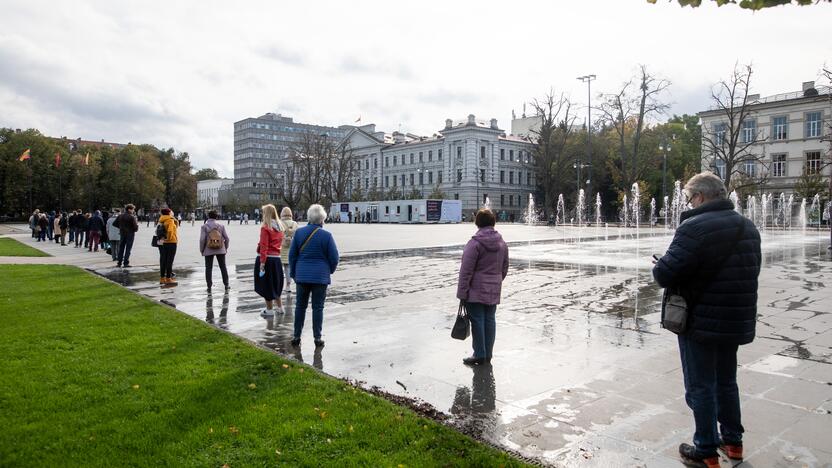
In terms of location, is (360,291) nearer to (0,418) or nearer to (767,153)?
(0,418)

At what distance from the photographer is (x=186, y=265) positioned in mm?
17812

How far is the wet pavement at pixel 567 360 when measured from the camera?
4.38m

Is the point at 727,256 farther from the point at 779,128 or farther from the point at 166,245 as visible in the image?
the point at 779,128

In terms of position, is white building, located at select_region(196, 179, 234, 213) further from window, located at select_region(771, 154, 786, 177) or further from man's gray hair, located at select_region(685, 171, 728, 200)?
man's gray hair, located at select_region(685, 171, 728, 200)

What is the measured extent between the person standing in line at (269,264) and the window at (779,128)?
65.4m

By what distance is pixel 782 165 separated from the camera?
195 ft

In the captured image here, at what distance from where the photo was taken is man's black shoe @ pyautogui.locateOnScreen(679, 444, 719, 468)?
150 inches

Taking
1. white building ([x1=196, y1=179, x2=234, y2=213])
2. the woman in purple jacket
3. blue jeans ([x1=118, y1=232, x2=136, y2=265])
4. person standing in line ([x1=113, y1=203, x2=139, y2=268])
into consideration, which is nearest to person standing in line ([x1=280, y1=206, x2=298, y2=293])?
the woman in purple jacket

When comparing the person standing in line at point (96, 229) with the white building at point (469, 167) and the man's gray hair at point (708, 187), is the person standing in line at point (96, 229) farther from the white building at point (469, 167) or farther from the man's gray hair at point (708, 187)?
the white building at point (469, 167)

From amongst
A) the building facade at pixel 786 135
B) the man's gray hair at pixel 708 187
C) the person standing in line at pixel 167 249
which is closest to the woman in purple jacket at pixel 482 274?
the man's gray hair at pixel 708 187

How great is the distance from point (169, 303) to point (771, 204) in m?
62.5

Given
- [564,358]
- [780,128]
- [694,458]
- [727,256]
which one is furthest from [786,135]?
[694,458]

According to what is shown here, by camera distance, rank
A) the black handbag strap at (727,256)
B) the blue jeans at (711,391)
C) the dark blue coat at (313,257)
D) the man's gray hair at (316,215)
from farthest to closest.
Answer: the man's gray hair at (316,215) → the dark blue coat at (313,257) → the blue jeans at (711,391) → the black handbag strap at (727,256)

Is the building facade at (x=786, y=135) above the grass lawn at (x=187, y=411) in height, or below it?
above
